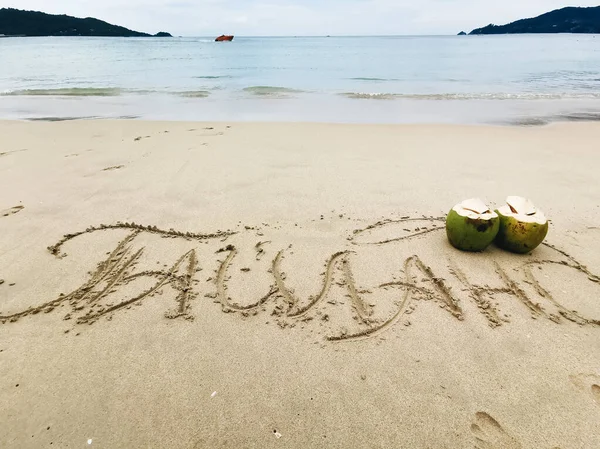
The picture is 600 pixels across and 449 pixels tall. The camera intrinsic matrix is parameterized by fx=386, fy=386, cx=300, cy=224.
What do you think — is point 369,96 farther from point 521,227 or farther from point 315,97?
point 521,227

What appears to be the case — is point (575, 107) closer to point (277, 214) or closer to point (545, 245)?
point (545, 245)

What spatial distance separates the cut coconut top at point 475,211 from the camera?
269 cm

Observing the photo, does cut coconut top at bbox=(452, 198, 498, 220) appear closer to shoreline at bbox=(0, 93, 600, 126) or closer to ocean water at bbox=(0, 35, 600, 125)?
shoreline at bbox=(0, 93, 600, 126)

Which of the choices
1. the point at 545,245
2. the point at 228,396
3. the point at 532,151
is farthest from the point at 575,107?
the point at 228,396

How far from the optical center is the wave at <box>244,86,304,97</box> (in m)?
12.4

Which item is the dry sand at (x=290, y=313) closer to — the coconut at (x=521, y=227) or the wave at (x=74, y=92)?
the coconut at (x=521, y=227)

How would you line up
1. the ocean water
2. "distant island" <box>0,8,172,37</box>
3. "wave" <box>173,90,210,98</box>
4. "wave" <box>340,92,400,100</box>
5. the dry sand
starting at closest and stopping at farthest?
the dry sand → the ocean water → "wave" <box>340,92,400,100</box> → "wave" <box>173,90,210,98</box> → "distant island" <box>0,8,172,37</box>

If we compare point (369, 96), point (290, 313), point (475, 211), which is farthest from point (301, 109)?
point (290, 313)

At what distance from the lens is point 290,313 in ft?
7.48

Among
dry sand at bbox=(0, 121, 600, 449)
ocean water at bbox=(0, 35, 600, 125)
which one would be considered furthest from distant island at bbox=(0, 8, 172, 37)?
dry sand at bbox=(0, 121, 600, 449)

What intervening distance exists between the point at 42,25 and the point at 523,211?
12298cm

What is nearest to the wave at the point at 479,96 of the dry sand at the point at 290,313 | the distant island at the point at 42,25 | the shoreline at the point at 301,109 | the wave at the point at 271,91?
the shoreline at the point at 301,109

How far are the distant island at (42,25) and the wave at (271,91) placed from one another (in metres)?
108

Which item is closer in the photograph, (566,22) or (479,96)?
(479,96)
